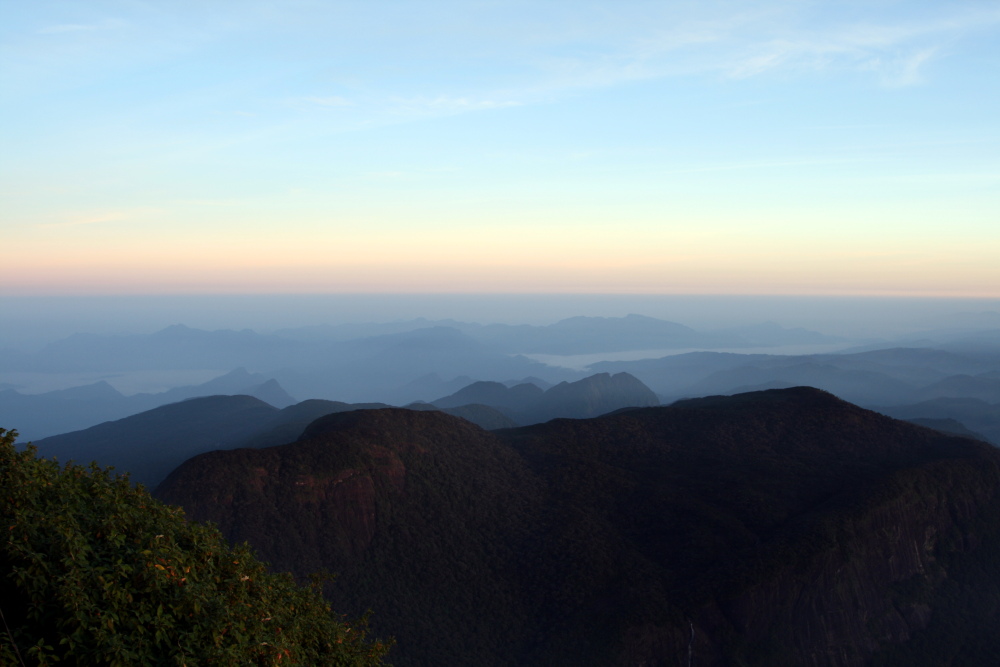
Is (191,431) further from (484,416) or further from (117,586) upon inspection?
(117,586)

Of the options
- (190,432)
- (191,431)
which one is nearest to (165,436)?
(190,432)

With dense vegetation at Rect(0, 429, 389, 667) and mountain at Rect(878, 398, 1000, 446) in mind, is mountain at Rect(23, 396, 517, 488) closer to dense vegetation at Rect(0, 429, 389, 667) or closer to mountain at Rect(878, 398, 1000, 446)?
dense vegetation at Rect(0, 429, 389, 667)

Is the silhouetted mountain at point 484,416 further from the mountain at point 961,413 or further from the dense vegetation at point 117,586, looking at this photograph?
the dense vegetation at point 117,586

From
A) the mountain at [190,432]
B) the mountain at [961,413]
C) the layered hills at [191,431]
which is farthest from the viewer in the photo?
the mountain at [961,413]

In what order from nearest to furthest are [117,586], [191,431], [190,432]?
[117,586], [190,432], [191,431]

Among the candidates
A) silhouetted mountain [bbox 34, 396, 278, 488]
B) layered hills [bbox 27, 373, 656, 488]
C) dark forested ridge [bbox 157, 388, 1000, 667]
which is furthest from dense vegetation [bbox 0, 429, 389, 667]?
silhouetted mountain [bbox 34, 396, 278, 488]

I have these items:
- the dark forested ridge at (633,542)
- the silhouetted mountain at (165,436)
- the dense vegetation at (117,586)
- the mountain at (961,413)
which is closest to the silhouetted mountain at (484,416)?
the silhouetted mountain at (165,436)
